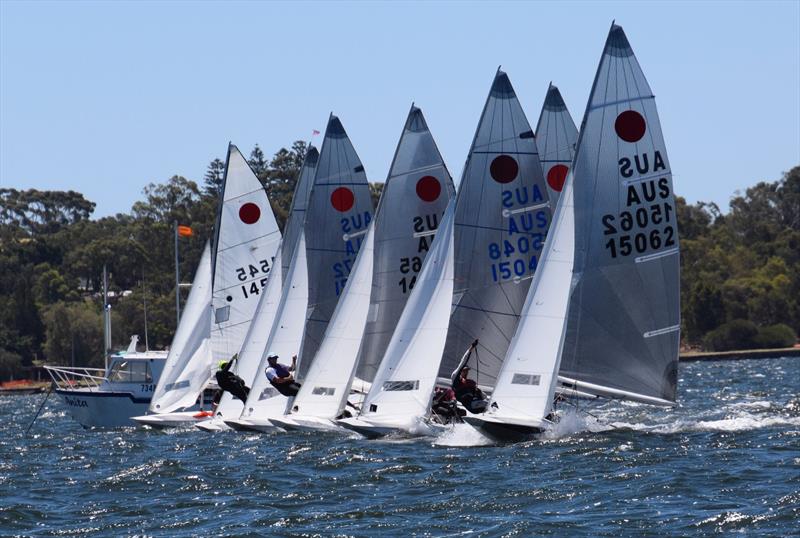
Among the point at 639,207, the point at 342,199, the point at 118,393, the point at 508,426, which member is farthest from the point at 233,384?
the point at 639,207

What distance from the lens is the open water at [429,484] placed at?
1728cm

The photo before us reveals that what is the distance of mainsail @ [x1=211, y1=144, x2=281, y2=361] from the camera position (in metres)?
36.1

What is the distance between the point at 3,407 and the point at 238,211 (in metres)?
29.3

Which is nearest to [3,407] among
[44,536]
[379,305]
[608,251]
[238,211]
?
[238,211]

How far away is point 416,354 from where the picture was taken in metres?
26.6

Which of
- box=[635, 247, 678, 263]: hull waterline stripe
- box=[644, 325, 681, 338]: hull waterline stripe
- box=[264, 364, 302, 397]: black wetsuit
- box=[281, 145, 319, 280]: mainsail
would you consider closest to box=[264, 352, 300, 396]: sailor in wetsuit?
box=[264, 364, 302, 397]: black wetsuit

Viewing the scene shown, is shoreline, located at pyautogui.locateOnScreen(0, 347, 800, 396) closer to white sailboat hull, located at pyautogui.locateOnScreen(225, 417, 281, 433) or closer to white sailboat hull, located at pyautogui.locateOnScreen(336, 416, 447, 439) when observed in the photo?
white sailboat hull, located at pyautogui.locateOnScreen(225, 417, 281, 433)

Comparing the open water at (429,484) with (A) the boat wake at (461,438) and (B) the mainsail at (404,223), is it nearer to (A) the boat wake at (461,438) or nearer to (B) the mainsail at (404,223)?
(A) the boat wake at (461,438)

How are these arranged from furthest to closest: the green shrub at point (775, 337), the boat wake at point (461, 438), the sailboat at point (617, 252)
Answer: the green shrub at point (775, 337)
the sailboat at point (617, 252)
the boat wake at point (461, 438)

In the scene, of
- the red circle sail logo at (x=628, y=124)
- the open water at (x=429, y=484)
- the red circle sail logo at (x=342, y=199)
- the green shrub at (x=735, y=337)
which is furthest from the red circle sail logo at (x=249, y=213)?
the green shrub at (x=735, y=337)

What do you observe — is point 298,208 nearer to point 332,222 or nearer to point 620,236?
point 332,222

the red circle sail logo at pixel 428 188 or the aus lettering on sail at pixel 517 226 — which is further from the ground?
the red circle sail logo at pixel 428 188

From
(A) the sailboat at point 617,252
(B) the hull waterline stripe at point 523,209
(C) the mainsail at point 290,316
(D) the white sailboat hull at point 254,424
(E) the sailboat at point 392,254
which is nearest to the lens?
(A) the sailboat at point 617,252

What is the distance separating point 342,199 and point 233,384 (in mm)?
4658
